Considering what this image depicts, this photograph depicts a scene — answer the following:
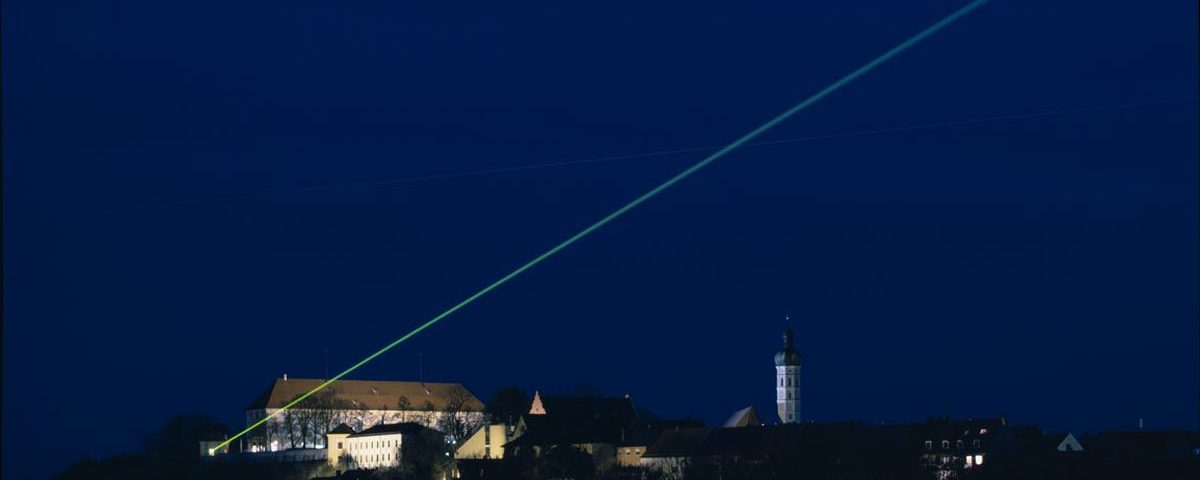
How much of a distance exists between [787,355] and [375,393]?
31.7 m

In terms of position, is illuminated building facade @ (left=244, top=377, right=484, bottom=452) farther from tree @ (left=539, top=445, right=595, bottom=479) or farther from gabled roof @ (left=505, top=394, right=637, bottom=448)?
tree @ (left=539, top=445, right=595, bottom=479)

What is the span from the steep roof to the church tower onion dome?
73.5 feet

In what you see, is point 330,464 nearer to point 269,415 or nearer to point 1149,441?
point 269,415

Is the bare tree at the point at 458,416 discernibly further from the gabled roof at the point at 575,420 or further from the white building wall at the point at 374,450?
the gabled roof at the point at 575,420

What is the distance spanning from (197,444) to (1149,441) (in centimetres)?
5883

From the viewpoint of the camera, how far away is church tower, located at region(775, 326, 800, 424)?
131000 millimetres

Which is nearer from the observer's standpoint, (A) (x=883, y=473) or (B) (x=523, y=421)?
(A) (x=883, y=473)

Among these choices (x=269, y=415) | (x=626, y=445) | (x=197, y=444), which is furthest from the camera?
(x=269, y=415)

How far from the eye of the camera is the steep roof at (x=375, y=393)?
451ft

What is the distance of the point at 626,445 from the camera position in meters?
112

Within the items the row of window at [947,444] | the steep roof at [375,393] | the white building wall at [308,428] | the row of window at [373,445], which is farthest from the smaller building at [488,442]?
the row of window at [947,444]

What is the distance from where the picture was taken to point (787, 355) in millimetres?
133750

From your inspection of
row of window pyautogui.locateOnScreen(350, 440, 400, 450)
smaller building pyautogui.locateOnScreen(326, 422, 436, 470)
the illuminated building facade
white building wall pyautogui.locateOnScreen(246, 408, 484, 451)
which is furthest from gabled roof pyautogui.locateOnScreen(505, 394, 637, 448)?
white building wall pyautogui.locateOnScreen(246, 408, 484, 451)

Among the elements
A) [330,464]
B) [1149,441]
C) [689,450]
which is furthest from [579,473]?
[1149,441]
